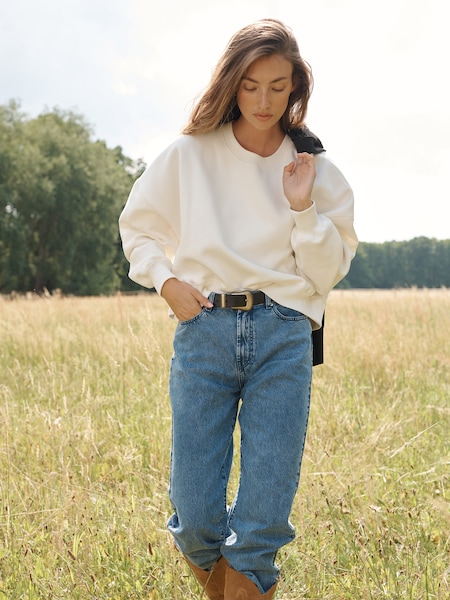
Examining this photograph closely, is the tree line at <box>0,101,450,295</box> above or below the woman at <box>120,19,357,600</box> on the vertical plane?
above

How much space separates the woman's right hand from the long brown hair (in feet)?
1.86

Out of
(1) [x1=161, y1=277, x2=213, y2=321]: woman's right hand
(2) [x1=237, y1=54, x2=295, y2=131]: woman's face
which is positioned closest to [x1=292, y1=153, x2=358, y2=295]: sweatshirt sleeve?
(2) [x1=237, y1=54, x2=295, y2=131]: woman's face

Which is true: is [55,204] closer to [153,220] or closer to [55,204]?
[55,204]

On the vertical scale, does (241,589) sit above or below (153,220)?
below

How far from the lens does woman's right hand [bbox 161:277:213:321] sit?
224 cm

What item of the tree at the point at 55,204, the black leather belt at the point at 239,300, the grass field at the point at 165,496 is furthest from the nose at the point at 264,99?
the tree at the point at 55,204

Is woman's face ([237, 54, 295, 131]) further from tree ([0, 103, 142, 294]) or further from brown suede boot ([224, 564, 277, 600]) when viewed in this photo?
tree ([0, 103, 142, 294])

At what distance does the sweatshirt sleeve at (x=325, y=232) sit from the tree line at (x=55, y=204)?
33.5m

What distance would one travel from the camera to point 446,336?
297 inches

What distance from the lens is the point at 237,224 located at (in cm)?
234

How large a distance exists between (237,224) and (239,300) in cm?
29

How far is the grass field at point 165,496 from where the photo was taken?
8.60 ft

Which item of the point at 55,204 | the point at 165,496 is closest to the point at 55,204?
the point at 55,204

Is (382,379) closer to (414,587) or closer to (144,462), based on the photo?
(144,462)
